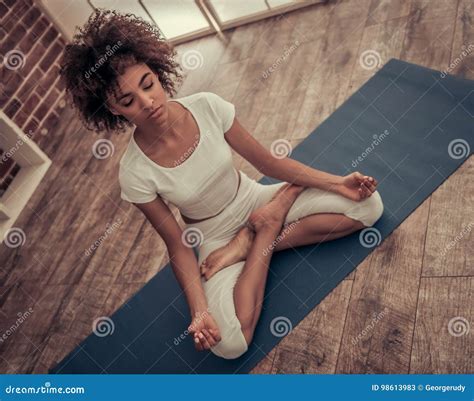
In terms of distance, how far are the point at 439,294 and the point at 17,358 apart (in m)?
1.75

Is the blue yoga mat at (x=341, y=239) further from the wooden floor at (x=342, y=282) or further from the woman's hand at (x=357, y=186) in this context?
the woman's hand at (x=357, y=186)

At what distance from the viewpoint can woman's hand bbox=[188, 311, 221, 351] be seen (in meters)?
1.82

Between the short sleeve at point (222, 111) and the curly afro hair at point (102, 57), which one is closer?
the curly afro hair at point (102, 57)

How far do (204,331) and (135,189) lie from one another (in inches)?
19.9

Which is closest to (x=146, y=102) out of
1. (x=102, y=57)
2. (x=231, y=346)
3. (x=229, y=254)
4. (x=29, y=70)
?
(x=102, y=57)

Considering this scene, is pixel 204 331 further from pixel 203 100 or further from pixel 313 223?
pixel 203 100

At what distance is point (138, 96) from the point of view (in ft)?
5.67

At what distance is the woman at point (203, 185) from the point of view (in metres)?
1.75

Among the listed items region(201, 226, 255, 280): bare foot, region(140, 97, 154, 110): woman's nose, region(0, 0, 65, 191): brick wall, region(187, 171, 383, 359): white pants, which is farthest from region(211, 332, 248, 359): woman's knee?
region(0, 0, 65, 191): brick wall

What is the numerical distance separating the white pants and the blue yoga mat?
102mm

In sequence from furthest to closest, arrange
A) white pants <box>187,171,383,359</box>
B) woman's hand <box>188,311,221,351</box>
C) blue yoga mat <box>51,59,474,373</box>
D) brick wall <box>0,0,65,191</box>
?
brick wall <box>0,0,65,191</box> → blue yoga mat <box>51,59,474,373</box> → white pants <box>187,171,383,359</box> → woman's hand <box>188,311,221,351</box>

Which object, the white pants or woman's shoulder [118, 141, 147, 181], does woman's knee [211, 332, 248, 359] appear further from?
woman's shoulder [118, 141, 147, 181]

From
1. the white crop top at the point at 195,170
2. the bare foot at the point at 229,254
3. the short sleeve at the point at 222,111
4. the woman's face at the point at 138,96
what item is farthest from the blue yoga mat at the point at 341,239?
the woman's face at the point at 138,96

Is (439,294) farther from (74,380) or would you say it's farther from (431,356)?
(74,380)
